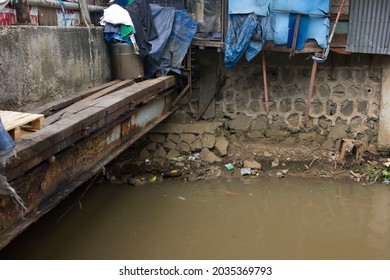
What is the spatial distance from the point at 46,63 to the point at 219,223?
129 inches

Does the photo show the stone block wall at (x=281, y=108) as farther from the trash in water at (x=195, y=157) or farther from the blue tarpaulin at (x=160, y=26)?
the blue tarpaulin at (x=160, y=26)

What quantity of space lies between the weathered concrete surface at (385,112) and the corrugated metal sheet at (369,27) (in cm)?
48

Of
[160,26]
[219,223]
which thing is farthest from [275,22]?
[219,223]

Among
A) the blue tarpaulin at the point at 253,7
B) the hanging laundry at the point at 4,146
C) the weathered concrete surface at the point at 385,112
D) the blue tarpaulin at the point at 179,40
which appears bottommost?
the weathered concrete surface at the point at 385,112

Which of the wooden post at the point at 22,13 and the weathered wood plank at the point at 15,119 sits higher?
the wooden post at the point at 22,13

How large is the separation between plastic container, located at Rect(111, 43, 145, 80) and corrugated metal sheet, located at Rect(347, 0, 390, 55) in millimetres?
3812

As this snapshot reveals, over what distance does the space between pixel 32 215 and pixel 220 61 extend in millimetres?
5663

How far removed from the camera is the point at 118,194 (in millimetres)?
7133

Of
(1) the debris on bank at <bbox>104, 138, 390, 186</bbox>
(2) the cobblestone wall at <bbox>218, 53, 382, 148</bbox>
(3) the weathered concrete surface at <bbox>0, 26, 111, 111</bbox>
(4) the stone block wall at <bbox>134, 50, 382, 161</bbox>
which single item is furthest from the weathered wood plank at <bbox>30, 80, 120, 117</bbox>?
(2) the cobblestone wall at <bbox>218, 53, 382, 148</bbox>

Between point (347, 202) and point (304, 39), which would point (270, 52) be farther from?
point (347, 202)

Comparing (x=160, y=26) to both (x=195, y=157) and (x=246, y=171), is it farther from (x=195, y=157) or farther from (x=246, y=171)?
(x=246, y=171)

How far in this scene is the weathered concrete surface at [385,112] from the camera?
8.11 m

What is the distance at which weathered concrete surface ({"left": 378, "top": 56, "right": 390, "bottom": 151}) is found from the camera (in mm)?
8105

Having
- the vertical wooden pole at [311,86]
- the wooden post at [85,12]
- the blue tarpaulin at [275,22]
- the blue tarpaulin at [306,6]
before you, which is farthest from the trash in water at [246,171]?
the wooden post at [85,12]
